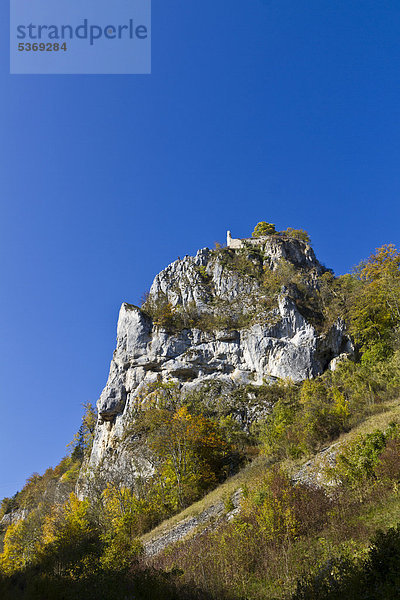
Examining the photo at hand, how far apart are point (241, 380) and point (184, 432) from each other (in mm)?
15136

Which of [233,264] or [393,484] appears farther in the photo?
Answer: [233,264]

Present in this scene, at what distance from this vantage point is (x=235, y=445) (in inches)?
1217

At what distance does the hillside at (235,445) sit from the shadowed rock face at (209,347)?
0.21 meters

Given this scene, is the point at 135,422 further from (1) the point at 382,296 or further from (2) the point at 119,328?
(1) the point at 382,296

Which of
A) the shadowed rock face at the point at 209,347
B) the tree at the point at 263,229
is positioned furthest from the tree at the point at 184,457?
the tree at the point at 263,229

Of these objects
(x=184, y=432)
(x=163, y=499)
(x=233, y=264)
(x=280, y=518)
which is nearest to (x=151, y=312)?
(x=233, y=264)

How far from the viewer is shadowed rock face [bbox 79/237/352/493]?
39.6 m

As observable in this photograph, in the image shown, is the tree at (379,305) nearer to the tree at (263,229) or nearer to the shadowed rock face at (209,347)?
the shadowed rock face at (209,347)

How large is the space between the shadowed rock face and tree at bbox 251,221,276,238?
473 inches

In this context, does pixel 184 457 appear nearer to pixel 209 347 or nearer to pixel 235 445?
pixel 235 445

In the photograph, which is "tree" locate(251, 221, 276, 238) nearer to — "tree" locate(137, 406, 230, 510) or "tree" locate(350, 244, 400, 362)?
"tree" locate(350, 244, 400, 362)

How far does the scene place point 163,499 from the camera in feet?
79.7

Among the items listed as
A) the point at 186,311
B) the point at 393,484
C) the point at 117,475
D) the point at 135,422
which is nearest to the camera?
the point at 393,484

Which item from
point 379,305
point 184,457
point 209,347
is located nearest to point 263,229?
point 209,347
